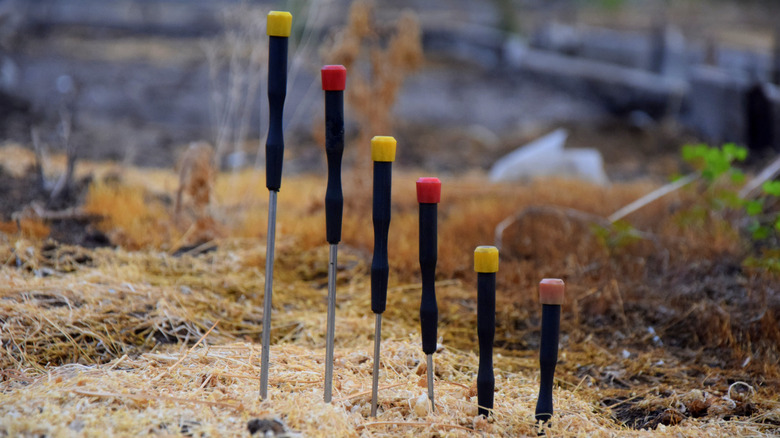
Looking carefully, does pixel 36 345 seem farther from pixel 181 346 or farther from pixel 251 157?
pixel 251 157

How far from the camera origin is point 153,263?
374cm

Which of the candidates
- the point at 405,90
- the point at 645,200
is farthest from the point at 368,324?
the point at 405,90

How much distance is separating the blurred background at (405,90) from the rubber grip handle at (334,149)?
2.34 metres

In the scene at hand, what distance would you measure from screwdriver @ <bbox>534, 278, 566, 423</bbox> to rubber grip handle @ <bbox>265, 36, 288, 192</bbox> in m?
0.89

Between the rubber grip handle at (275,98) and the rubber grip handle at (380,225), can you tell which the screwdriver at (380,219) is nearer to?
the rubber grip handle at (380,225)

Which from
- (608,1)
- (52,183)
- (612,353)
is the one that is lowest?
(612,353)

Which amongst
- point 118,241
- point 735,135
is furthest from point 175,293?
point 735,135

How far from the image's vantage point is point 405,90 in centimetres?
1279

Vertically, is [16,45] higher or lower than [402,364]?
higher

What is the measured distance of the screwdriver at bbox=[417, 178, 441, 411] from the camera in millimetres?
2236

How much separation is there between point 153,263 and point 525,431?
2.23 m

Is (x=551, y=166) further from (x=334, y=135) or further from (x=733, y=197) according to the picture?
(x=334, y=135)

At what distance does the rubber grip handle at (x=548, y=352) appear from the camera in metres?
2.24

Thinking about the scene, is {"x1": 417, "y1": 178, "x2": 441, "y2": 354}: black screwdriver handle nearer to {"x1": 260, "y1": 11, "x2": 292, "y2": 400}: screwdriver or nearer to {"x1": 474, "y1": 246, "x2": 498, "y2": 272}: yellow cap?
{"x1": 474, "y1": 246, "x2": 498, "y2": 272}: yellow cap
